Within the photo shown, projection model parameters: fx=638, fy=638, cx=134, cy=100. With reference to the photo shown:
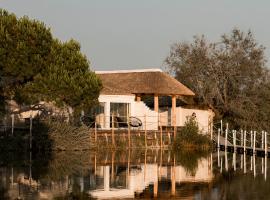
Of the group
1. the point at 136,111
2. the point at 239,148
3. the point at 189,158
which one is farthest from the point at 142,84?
the point at 189,158

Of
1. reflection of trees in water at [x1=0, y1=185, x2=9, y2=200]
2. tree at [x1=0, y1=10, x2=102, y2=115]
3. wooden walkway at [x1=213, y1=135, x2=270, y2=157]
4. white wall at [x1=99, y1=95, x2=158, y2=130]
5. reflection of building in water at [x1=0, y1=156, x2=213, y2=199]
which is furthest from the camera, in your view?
white wall at [x1=99, y1=95, x2=158, y2=130]

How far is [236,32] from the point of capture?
146ft

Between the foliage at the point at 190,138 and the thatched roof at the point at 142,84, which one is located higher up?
the thatched roof at the point at 142,84

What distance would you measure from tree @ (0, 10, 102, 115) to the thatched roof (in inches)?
239

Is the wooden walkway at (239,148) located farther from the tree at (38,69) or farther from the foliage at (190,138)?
the tree at (38,69)

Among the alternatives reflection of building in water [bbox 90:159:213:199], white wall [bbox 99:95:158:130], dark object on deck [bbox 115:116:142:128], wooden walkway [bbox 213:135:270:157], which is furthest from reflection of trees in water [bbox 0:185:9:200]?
white wall [bbox 99:95:158:130]

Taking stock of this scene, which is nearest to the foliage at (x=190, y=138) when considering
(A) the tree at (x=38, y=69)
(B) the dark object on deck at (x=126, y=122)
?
(B) the dark object on deck at (x=126, y=122)

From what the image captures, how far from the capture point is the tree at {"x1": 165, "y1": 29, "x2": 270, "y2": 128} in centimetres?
4331

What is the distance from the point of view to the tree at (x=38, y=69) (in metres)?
29.4

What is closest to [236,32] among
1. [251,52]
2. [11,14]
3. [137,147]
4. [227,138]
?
[251,52]

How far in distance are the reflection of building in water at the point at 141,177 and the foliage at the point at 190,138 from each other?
8.43m

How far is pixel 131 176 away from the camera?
22469mm

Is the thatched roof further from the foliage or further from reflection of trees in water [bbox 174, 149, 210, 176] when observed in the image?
reflection of trees in water [bbox 174, 149, 210, 176]

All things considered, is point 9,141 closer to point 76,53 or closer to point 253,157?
point 76,53
